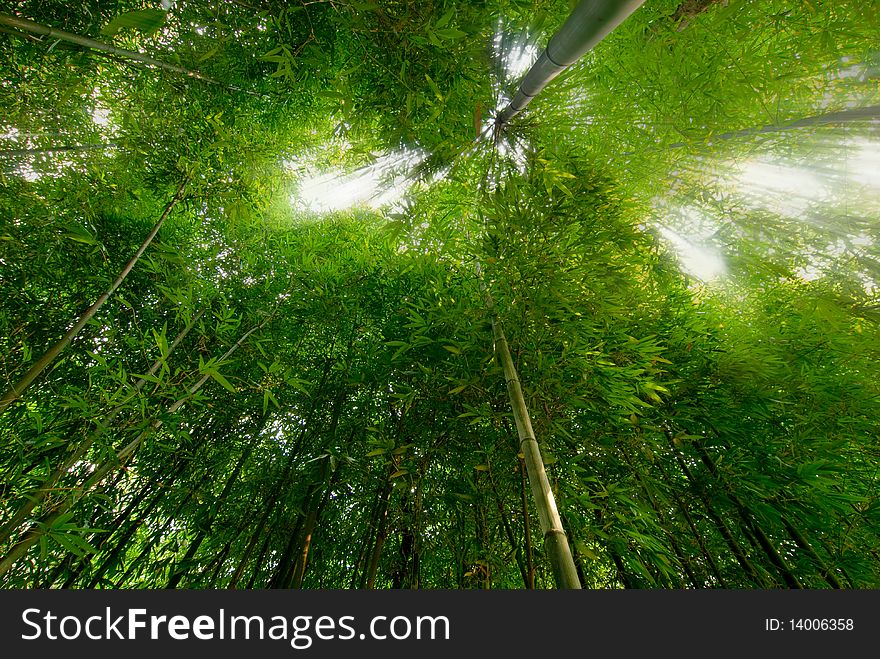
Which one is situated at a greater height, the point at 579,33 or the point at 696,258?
the point at 696,258

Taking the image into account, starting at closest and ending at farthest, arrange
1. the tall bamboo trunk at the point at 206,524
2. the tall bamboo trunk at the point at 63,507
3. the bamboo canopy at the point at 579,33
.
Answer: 1. the bamboo canopy at the point at 579,33
2. the tall bamboo trunk at the point at 63,507
3. the tall bamboo trunk at the point at 206,524

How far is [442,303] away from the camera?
2.44 m

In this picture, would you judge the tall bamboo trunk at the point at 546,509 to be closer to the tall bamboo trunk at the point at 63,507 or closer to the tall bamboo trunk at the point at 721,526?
the tall bamboo trunk at the point at 721,526

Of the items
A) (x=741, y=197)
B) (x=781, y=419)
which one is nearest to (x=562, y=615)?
(x=781, y=419)

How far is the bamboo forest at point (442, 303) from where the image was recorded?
6.61 ft

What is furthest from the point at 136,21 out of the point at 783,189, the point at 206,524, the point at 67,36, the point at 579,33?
the point at 783,189

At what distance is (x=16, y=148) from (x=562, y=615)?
14.1 ft

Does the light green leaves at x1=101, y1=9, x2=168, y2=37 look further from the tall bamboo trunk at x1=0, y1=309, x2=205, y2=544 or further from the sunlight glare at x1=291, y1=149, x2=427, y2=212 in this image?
the sunlight glare at x1=291, y1=149, x2=427, y2=212

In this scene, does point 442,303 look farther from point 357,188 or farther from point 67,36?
point 67,36

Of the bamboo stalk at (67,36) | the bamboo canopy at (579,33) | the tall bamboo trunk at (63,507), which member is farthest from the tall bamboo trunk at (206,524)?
the bamboo canopy at (579,33)

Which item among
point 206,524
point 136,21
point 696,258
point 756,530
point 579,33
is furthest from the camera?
point 696,258

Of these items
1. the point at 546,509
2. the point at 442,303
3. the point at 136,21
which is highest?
the point at 442,303

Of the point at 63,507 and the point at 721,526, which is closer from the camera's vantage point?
the point at 63,507

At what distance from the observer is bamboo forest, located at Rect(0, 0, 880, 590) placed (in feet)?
6.61
